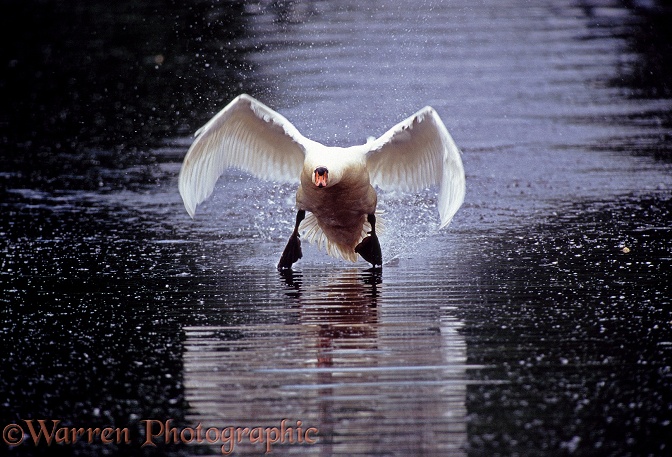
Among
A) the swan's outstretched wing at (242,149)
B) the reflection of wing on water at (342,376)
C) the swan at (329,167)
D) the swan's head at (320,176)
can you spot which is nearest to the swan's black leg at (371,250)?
the swan at (329,167)

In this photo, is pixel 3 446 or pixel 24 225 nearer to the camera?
pixel 3 446

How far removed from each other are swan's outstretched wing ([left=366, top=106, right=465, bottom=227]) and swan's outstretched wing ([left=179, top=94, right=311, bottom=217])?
0.65 m

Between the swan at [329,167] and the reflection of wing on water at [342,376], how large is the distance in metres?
1.22

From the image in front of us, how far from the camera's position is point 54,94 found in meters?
15.2

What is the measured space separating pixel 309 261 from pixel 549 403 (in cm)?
381

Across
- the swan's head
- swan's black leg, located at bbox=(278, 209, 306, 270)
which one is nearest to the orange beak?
the swan's head

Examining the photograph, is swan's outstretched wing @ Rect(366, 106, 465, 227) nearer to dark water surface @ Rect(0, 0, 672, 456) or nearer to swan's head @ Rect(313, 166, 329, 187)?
dark water surface @ Rect(0, 0, 672, 456)

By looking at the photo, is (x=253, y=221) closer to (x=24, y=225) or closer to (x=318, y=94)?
(x=24, y=225)

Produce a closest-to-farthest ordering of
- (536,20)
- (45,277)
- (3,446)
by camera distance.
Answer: (3,446) < (45,277) < (536,20)

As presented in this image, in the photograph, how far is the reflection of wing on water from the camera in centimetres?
534

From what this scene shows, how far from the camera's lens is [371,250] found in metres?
8.84

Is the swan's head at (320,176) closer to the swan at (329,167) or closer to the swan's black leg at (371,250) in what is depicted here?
the swan at (329,167)

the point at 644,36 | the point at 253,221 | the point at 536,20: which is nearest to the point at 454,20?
the point at 536,20

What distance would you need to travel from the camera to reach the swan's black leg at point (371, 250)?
8812 millimetres
